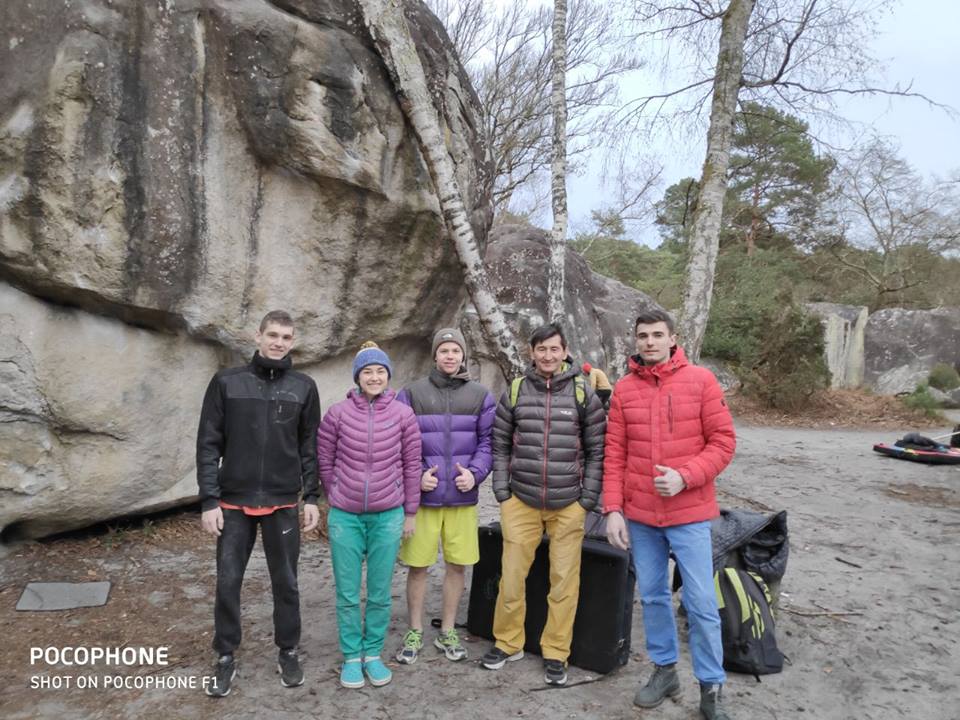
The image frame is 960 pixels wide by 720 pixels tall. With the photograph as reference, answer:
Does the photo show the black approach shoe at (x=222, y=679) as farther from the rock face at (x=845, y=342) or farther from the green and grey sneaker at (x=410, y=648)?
the rock face at (x=845, y=342)

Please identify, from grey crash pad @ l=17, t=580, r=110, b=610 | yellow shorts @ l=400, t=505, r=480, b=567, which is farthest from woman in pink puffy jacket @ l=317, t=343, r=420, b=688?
grey crash pad @ l=17, t=580, r=110, b=610

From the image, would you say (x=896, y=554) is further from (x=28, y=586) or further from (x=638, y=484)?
(x=28, y=586)

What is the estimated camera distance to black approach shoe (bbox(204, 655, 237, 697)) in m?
3.26

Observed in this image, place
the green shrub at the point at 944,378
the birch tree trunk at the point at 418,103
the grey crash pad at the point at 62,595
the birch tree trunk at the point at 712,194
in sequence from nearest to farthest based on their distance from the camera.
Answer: the grey crash pad at the point at 62,595
the birch tree trunk at the point at 418,103
the birch tree trunk at the point at 712,194
the green shrub at the point at 944,378

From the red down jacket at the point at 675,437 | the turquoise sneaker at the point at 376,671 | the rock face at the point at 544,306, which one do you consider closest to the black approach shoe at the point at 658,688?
the red down jacket at the point at 675,437

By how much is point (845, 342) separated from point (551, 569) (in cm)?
1785

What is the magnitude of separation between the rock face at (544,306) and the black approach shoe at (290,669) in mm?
7299

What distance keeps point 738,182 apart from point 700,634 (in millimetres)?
22918

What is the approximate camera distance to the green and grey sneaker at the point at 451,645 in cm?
369

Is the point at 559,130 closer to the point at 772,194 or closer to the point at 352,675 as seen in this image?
the point at 352,675

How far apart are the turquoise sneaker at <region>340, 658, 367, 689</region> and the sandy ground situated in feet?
0.19

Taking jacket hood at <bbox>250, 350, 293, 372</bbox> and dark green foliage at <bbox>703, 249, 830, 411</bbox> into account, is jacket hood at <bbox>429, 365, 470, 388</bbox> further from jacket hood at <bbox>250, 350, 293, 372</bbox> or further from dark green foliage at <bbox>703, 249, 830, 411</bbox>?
dark green foliage at <bbox>703, 249, 830, 411</bbox>

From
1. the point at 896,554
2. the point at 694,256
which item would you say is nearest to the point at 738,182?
the point at 694,256
